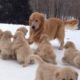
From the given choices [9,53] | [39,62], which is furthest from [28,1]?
[39,62]

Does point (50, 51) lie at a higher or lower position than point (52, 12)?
higher

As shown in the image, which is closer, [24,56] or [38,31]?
[24,56]

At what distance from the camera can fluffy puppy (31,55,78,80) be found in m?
2.94

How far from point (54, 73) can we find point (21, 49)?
3.34ft

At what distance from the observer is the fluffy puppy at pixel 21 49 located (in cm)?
402

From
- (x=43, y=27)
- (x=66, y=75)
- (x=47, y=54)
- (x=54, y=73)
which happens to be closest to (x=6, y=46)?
(x=47, y=54)

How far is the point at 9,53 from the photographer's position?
13.9ft

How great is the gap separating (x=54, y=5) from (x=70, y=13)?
2.01 ft

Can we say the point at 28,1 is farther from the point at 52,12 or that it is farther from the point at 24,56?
the point at 24,56

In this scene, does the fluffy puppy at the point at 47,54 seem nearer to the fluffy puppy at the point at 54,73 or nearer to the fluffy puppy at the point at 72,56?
the fluffy puppy at the point at 72,56

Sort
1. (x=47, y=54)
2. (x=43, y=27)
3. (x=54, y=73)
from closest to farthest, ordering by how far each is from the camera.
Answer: (x=54, y=73) → (x=47, y=54) → (x=43, y=27)

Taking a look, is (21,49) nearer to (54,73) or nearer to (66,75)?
(54,73)

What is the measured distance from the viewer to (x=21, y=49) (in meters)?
4.07

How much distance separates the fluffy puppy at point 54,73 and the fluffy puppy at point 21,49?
59 cm
